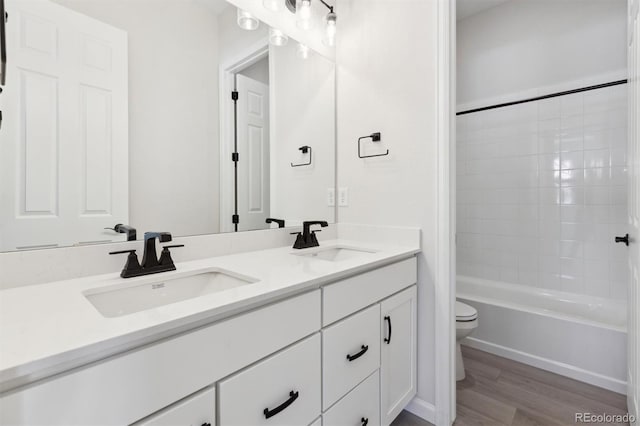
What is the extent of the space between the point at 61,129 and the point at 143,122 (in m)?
0.24

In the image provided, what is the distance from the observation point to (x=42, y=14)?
2.90ft

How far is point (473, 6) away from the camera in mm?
2496

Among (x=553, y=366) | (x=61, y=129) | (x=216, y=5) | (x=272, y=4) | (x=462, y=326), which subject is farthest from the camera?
(x=553, y=366)

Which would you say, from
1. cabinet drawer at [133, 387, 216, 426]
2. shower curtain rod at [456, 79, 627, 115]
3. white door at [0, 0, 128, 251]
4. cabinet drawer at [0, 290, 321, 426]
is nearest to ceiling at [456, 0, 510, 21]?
shower curtain rod at [456, 79, 627, 115]

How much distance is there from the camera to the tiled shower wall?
2.08 m

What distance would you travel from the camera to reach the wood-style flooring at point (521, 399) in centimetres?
148

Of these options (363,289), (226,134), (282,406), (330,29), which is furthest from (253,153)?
(282,406)

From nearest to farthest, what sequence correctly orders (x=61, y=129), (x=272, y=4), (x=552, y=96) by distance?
(x=61, y=129), (x=272, y=4), (x=552, y=96)

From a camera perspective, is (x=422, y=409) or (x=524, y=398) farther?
(x=524, y=398)

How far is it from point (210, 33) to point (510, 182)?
8.07 feet

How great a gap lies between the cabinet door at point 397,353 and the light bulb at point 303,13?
1540 millimetres

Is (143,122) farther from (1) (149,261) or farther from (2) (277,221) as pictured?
(2) (277,221)

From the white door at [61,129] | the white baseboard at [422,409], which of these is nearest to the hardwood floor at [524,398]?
the white baseboard at [422,409]

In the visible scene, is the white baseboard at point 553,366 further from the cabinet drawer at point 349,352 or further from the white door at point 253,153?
the white door at point 253,153
